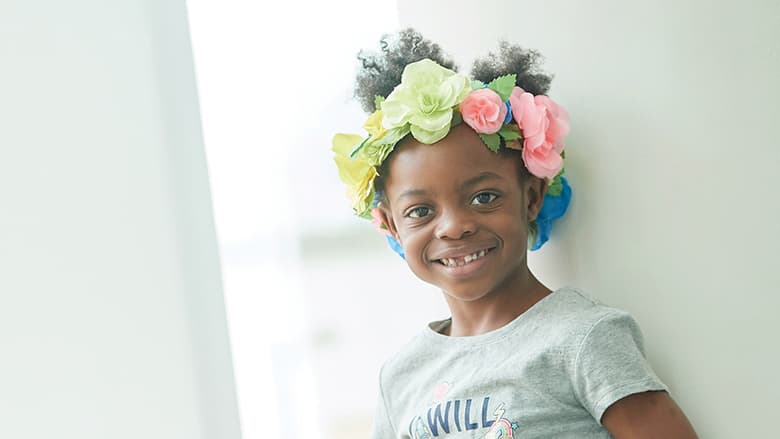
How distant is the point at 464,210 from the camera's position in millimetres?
1202

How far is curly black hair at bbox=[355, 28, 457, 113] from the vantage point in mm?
1325

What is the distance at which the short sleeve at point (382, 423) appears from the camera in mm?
1371

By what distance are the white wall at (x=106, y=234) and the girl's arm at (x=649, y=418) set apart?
894 millimetres

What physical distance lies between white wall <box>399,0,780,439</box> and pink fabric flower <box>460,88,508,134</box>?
0.47ft

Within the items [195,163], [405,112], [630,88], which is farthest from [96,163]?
[630,88]

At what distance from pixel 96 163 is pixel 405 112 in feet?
2.17

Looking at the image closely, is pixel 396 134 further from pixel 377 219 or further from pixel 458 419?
pixel 458 419

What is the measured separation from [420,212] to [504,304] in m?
0.16

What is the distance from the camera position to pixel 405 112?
48.0 inches

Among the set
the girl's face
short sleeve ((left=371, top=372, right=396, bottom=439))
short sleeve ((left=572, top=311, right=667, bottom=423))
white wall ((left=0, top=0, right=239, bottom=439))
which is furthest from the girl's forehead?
white wall ((left=0, top=0, right=239, bottom=439))

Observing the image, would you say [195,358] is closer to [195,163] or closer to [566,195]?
[195,163]

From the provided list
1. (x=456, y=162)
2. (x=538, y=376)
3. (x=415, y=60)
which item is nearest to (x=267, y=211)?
(x=415, y=60)

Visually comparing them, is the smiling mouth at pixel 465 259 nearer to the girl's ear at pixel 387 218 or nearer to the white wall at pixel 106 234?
the girl's ear at pixel 387 218

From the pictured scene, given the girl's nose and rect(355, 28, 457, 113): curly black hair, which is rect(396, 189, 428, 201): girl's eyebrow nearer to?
the girl's nose
